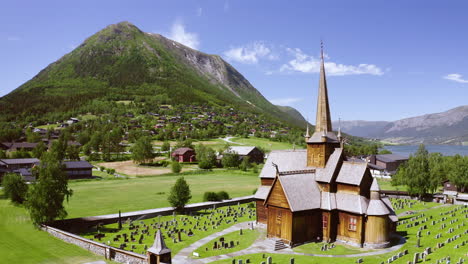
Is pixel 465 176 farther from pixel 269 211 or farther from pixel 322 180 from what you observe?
pixel 269 211

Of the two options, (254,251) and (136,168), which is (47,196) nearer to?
(254,251)

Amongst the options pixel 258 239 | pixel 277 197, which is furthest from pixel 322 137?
pixel 258 239

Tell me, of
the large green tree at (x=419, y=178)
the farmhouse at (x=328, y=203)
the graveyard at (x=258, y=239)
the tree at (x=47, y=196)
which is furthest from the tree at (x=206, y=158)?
the farmhouse at (x=328, y=203)

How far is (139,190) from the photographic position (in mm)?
69750

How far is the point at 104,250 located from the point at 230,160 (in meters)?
77.1

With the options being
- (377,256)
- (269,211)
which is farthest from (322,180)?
(377,256)

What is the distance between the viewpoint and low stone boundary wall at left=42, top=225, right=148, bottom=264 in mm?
29031

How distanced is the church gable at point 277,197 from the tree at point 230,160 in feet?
232

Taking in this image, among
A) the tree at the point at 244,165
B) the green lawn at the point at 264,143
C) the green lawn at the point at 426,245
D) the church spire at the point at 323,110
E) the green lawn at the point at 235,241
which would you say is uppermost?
the church spire at the point at 323,110

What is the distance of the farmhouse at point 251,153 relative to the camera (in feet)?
387

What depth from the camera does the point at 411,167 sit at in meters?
63.6

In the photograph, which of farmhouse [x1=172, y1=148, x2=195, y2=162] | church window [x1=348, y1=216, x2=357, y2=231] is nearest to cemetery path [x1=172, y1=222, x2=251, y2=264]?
church window [x1=348, y1=216, x2=357, y2=231]

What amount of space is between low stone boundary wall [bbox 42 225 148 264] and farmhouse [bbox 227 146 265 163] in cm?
8191

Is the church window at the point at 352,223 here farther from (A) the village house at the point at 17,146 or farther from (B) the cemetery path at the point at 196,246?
(A) the village house at the point at 17,146
